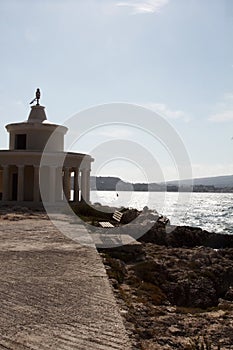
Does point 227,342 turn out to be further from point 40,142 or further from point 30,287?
point 40,142

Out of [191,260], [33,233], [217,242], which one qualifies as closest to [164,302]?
[191,260]

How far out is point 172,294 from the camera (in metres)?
9.70

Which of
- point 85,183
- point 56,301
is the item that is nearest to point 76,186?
point 85,183

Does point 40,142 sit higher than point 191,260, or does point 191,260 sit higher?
point 40,142

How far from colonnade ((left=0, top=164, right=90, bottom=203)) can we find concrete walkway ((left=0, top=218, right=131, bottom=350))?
1639 cm

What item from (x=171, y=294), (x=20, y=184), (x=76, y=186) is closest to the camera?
(x=171, y=294)

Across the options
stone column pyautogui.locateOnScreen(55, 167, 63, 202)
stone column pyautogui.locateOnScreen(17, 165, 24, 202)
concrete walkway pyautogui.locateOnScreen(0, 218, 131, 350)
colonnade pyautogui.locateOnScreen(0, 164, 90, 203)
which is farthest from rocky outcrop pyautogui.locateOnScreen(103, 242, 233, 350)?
stone column pyautogui.locateOnScreen(17, 165, 24, 202)

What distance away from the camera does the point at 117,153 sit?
20.3 metres

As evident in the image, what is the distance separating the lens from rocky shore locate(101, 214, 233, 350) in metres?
5.41

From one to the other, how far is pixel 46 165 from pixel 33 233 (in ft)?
44.3

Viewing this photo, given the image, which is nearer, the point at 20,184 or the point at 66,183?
the point at 20,184

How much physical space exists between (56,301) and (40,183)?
69.6 feet

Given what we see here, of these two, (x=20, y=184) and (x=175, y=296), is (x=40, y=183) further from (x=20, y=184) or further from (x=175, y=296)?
(x=175, y=296)

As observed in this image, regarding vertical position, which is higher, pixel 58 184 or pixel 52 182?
pixel 52 182
